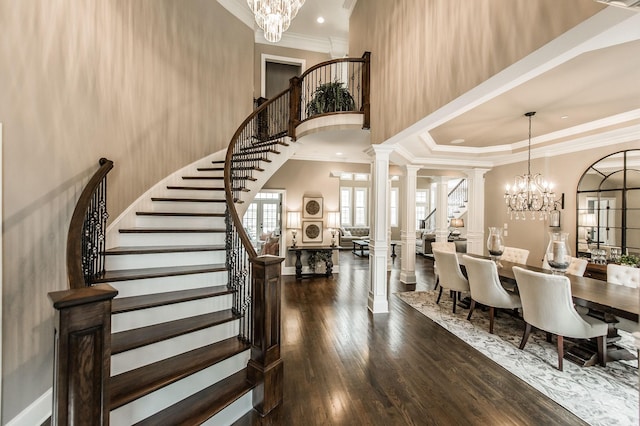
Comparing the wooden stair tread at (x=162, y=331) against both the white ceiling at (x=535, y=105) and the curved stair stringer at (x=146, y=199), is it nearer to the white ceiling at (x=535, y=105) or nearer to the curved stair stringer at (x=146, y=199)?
the curved stair stringer at (x=146, y=199)

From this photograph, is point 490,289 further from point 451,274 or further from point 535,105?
point 535,105

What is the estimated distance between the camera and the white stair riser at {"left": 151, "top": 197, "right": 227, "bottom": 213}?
3.88 metres

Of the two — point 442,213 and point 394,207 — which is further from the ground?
point 394,207

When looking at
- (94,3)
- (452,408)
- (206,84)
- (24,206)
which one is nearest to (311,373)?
(452,408)

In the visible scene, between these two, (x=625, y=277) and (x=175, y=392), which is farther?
(x=625, y=277)

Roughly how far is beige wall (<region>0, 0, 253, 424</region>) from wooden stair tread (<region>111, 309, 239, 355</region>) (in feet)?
1.54

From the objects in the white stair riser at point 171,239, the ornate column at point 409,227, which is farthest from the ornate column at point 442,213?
the white stair riser at point 171,239

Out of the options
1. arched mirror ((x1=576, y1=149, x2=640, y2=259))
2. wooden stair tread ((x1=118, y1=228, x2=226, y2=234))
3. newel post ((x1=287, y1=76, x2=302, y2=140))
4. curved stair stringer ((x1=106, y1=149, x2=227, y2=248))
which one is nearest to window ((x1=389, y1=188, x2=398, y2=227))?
arched mirror ((x1=576, y1=149, x2=640, y2=259))

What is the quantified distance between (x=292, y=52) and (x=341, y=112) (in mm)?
3814

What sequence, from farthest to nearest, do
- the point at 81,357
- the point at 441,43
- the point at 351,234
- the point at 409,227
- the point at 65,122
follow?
the point at 351,234, the point at 409,227, the point at 441,43, the point at 65,122, the point at 81,357

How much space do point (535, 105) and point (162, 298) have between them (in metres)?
4.78

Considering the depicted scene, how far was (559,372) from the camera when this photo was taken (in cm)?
274

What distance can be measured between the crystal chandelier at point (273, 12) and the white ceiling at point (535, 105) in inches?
74.9

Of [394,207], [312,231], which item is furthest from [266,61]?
[394,207]
